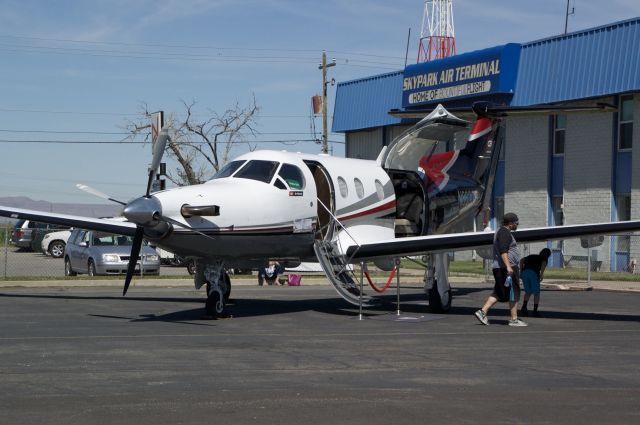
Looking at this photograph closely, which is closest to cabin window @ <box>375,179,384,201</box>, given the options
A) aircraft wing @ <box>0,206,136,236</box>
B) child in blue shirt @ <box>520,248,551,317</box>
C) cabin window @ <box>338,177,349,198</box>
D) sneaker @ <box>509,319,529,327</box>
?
cabin window @ <box>338,177,349,198</box>

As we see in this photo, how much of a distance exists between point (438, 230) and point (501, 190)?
21.7m

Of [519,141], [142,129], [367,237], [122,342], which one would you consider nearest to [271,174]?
[367,237]

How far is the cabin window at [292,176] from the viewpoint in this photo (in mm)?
17797

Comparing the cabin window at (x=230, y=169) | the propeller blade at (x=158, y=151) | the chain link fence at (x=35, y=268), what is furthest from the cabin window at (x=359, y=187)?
the chain link fence at (x=35, y=268)

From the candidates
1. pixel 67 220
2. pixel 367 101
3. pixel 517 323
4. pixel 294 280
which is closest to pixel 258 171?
pixel 517 323

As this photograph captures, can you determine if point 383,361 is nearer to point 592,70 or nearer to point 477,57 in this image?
point 592,70

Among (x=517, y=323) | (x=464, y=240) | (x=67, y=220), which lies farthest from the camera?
(x=67, y=220)

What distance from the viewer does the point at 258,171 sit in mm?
17672

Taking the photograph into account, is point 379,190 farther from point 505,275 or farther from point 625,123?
point 625,123

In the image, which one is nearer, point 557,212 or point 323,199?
point 323,199

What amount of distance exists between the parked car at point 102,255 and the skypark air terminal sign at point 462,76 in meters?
17.5

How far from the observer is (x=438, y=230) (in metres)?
22.5

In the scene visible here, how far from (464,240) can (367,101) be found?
3437 cm

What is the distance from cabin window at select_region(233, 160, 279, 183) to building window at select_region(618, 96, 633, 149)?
2291 cm
